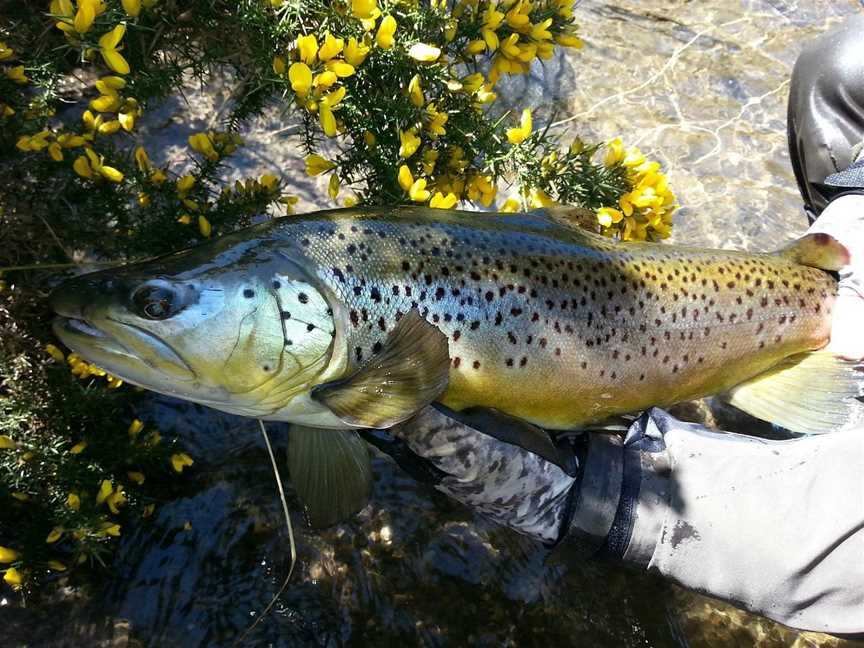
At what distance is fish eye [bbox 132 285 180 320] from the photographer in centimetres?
201

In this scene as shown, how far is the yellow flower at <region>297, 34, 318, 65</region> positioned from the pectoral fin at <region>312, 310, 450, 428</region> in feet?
3.21

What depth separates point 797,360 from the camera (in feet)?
10.2

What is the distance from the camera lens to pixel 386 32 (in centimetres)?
230

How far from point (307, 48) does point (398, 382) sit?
121cm

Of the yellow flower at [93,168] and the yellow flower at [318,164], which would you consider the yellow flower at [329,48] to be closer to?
the yellow flower at [318,164]

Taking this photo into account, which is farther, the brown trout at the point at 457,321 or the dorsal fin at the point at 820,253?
the dorsal fin at the point at 820,253

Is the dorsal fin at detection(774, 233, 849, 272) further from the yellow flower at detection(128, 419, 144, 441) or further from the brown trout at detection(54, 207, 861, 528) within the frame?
the yellow flower at detection(128, 419, 144, 441)

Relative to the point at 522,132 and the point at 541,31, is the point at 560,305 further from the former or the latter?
the point at 541,31

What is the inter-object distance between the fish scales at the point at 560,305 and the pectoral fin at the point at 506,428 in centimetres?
5

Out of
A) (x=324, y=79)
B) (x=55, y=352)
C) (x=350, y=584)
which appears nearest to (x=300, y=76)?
(x=324, y=79)

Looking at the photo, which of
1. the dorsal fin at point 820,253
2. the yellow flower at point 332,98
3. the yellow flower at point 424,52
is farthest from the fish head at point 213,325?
the dorsal fin at point 820,253

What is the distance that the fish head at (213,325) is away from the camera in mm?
1992

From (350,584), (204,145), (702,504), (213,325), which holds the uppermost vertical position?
(204,145)

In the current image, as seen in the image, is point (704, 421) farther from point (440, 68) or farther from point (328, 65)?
point (328, 65)
